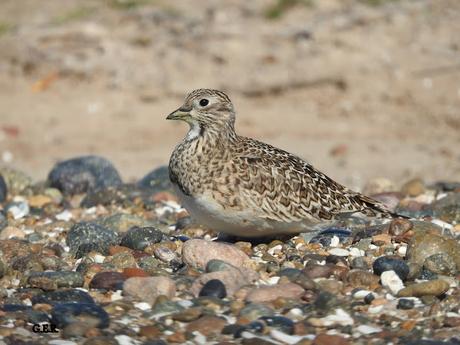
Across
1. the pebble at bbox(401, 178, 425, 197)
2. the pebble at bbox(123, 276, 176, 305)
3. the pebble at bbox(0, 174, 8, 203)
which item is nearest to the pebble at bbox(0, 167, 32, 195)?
the pebble at bbox(0, 174, 8, 203)

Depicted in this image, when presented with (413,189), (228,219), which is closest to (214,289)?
(228,219)

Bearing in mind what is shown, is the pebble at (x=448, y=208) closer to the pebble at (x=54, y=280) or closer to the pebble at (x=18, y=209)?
the pebble at (x=54, y=280)

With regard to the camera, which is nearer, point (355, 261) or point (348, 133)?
point (355, 261)

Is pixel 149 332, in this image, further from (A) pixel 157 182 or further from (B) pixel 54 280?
(A) pixel 157 182

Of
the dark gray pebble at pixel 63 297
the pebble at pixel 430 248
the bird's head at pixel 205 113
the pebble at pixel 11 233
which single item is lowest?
the dark gray pebble at pixel 63 297

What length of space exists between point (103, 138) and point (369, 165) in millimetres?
4042

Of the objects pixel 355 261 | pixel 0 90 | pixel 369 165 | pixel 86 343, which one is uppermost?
pixel 0 90

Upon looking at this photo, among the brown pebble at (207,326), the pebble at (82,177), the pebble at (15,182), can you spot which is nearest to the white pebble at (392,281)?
the brown pebble at (207,326)

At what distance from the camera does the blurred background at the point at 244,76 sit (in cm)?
1647

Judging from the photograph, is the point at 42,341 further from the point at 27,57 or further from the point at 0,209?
the point at 27,57

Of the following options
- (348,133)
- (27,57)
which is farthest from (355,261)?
(27,57)

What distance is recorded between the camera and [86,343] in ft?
23.1

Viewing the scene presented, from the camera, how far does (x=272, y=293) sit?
7.81 meters

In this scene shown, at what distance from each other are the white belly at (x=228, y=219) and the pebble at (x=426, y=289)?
1278mm
